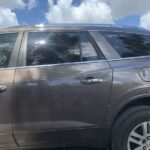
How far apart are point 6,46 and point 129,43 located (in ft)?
5.02

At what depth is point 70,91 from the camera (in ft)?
14.3

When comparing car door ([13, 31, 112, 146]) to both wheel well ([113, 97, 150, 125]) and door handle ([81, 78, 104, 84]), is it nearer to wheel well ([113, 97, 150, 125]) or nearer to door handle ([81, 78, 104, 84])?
door handle ([81, 78, 104, 84])

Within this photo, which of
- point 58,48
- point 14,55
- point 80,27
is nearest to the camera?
point 14,55

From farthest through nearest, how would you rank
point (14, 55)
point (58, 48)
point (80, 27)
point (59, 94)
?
point (80, 27), point (58, 48), point (14, 55), point (59, 94)

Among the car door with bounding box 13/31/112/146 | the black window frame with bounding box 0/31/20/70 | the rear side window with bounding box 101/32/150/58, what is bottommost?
the car door with bounding box 13/31/112/146

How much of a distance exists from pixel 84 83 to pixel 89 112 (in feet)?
1.12

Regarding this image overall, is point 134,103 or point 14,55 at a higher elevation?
point 14,55

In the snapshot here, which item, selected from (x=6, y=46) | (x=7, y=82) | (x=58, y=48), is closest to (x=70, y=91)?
(x=58, y=48)

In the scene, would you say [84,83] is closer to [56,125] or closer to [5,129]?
[56,125]

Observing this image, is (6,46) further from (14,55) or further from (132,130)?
(132,130)

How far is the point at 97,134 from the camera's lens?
4.51 metres

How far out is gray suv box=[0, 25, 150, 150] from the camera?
4359mm

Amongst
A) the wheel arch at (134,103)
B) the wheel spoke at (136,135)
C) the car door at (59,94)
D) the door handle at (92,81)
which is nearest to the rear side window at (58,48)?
the car door at (59,94)

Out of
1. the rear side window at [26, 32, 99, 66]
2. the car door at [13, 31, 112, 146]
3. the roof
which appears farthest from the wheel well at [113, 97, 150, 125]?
the roof
